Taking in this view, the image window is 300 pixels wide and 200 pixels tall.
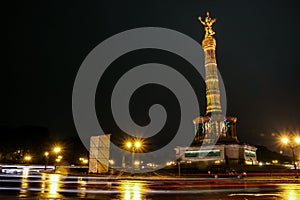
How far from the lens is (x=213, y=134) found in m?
68.0

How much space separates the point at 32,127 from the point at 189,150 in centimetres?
4050

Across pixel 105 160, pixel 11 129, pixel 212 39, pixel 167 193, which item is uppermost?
pixel 212 39

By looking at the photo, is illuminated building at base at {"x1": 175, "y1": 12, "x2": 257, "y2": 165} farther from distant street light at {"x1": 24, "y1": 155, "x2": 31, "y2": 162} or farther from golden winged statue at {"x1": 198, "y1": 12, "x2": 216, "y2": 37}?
distant street light at {"x1": 24, "y1": 155, "x2": 31, "y2": 162}

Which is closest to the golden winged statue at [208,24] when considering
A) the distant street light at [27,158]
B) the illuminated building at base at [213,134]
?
the illuminated building at base at [213,134]

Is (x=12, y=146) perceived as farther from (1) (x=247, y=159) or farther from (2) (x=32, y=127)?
(1) (x=247, y=159)

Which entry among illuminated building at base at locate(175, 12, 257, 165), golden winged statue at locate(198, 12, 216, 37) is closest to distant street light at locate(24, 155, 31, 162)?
illuminated building at base at locate(175, 12, 257, 165)

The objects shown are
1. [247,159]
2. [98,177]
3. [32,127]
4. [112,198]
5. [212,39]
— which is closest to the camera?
[112,198]

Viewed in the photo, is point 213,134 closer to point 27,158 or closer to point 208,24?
point 208,24

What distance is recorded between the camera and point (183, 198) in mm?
13219

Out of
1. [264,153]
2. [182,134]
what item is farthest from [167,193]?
[264,153]

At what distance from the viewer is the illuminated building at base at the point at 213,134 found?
2379 inches

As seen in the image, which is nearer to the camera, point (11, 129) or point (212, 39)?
point (11, 129)

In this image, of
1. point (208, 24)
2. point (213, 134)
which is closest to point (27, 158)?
point (213, 134)

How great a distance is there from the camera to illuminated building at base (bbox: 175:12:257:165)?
6044 centimetres
